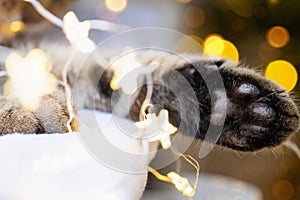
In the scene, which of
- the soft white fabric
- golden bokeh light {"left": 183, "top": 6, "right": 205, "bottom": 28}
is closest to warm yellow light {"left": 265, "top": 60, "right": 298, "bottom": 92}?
golden bokeh light {"left": 183, "top": 6, "right": 205, "bottom": 28}

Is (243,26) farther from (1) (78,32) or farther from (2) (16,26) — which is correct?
(2) (16,26)

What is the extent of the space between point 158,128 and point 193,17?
227mm

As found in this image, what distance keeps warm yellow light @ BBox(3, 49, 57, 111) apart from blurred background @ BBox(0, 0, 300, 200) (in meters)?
0.09

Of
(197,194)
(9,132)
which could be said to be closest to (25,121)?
(9,132)

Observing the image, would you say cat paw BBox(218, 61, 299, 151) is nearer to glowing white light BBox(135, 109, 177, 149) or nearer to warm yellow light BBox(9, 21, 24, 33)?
glowing white light BBox(135, 109, 177, 149)

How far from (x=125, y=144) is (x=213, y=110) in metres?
0.11

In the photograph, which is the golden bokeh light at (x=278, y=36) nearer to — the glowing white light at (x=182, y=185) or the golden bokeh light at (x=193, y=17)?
the golden bokeh light at (x=193, y=17)

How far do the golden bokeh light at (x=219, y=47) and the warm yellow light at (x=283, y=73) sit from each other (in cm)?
5

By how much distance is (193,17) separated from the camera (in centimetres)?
62

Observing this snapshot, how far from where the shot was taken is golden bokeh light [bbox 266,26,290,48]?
618 millimetres

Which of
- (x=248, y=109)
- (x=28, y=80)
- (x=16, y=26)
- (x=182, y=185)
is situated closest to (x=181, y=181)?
(x=182, y=185)

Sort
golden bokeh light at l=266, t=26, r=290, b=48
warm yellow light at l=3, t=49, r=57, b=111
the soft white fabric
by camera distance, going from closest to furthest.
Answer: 1. the soft white fabric
2. warm yellow light at l=3, t=49, r=57, b=111
3. golden bokeh light at l=266, t=26, r=290, b=48

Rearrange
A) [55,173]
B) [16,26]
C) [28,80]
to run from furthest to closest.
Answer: [16,26]
[28,80]
[55,173]

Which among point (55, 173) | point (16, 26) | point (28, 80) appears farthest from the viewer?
point (16, 26)
